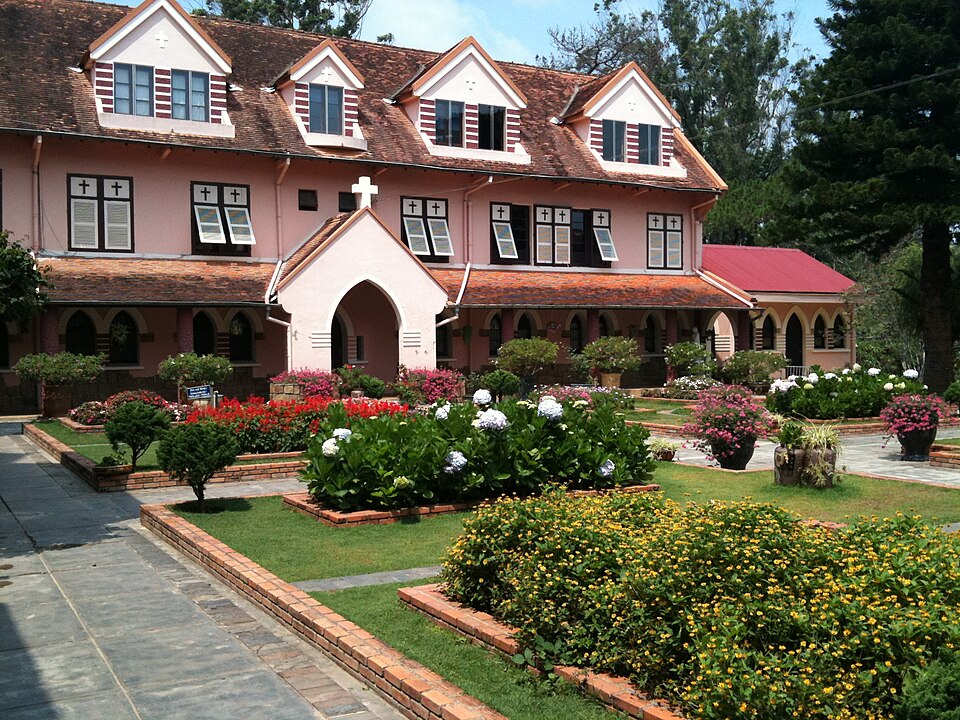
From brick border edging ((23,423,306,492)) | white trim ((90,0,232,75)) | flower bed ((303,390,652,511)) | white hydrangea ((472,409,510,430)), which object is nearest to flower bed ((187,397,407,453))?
brick border edging ((23,423,306,492))

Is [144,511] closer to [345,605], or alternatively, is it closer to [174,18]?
[345,605]

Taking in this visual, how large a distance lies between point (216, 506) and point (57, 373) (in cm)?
1316

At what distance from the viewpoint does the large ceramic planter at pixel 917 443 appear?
16844 mm

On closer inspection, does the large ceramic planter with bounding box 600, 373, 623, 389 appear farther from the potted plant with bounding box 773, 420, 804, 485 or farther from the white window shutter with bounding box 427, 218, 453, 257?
the potted plant with bounding box 773, 420, 804, 485

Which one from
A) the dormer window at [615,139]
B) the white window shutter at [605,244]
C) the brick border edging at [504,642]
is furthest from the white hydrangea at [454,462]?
the dormer window at [615,139]

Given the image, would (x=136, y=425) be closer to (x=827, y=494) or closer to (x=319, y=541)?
(x=319, y=541)

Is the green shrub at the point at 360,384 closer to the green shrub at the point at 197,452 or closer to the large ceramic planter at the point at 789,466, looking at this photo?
the green shrub at the point at 197,452

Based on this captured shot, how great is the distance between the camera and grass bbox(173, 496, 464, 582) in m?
9.47

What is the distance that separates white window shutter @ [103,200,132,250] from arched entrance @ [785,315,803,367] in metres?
27.2

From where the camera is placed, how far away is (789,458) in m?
13.4

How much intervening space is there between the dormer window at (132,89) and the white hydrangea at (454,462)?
19.7 metres

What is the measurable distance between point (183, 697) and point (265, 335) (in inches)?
949

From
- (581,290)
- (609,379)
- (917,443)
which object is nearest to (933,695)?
(917,443)

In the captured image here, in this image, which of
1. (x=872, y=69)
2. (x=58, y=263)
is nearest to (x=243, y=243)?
(x=58, y=263)
